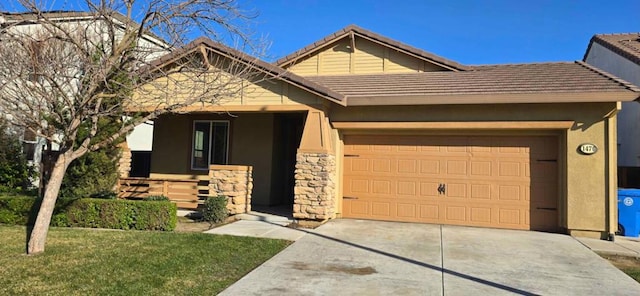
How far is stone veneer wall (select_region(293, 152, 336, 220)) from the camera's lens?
9852mm

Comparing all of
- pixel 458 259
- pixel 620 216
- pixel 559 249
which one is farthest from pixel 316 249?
pixel 620 216

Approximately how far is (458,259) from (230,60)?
692cm

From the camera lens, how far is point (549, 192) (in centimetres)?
976

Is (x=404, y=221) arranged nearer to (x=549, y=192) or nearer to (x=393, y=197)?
(x=393, y=197)

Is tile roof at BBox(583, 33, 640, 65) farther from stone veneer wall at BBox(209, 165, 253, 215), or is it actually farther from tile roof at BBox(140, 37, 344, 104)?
stone veneer wall at BBox(209, 165, 253, 215)

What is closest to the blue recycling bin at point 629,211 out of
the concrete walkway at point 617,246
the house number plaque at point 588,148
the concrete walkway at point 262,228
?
the concrete walkway at point 617,246

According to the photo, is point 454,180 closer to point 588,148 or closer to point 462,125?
point 462,125

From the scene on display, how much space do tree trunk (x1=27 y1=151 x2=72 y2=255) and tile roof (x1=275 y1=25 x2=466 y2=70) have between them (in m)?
8.51

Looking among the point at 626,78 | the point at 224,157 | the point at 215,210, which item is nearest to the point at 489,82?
the point at 626,78

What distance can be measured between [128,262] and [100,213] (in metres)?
3.52

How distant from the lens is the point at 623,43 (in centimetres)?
1498

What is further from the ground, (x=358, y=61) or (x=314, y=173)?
(x=358, y=61)

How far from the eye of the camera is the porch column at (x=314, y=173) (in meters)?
9.88

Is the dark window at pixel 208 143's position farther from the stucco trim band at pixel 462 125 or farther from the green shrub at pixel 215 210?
the stucco trim band at pixel 462 125
